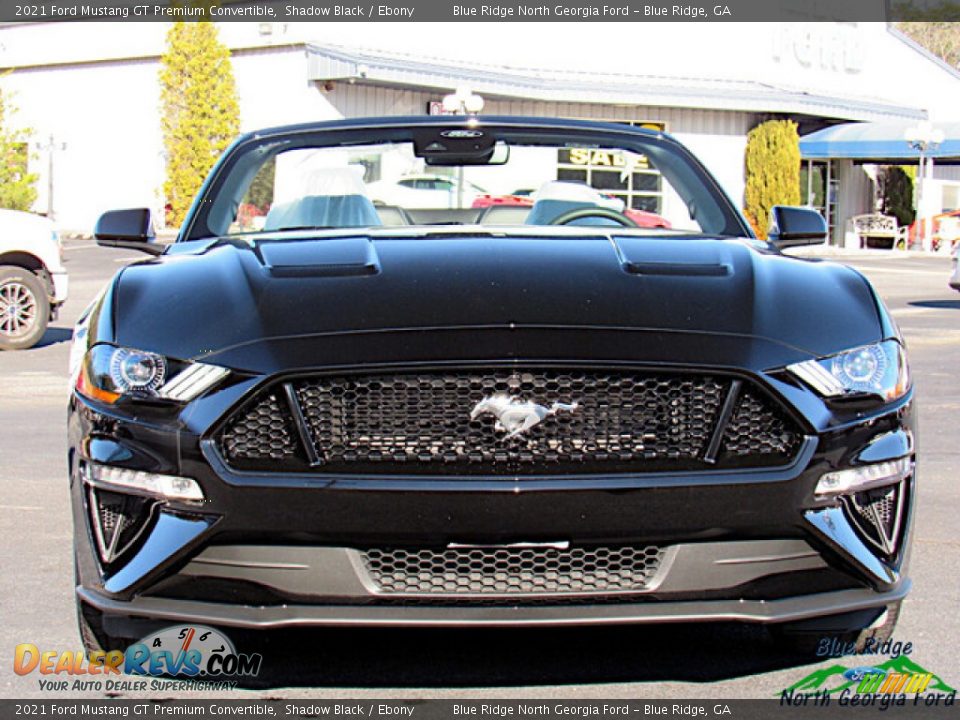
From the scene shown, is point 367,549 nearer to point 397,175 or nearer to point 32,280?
point 397,175

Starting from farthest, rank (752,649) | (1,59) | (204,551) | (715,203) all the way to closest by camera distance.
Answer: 1. (1,59)
2. (715,203)
3. (752,649)
4. (204,551)

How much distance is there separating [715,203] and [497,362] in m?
1.92

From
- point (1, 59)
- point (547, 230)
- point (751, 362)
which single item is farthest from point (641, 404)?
point (1, 59)

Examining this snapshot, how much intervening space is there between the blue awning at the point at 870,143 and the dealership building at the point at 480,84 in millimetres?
100

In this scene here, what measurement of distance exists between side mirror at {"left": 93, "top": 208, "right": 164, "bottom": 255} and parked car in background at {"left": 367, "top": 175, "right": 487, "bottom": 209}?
Result: 0.73 m

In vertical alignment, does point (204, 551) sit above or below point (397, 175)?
below

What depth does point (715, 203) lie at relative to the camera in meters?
4.96

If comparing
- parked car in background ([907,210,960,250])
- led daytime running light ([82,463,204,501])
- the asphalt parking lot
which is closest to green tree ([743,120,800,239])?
parked car in background ([907,210,960,250])

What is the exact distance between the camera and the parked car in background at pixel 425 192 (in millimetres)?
5141

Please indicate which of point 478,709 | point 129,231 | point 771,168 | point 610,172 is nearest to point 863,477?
point 478,709

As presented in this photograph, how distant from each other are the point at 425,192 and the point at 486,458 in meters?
2.11

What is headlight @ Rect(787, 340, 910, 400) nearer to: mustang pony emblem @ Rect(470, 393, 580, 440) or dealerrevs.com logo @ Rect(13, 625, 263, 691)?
mustang pony emblem @ Rect(470, 393, 580, 440)

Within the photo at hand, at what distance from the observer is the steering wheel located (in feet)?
16.6

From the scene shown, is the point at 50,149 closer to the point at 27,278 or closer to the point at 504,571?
the point at 27,278
